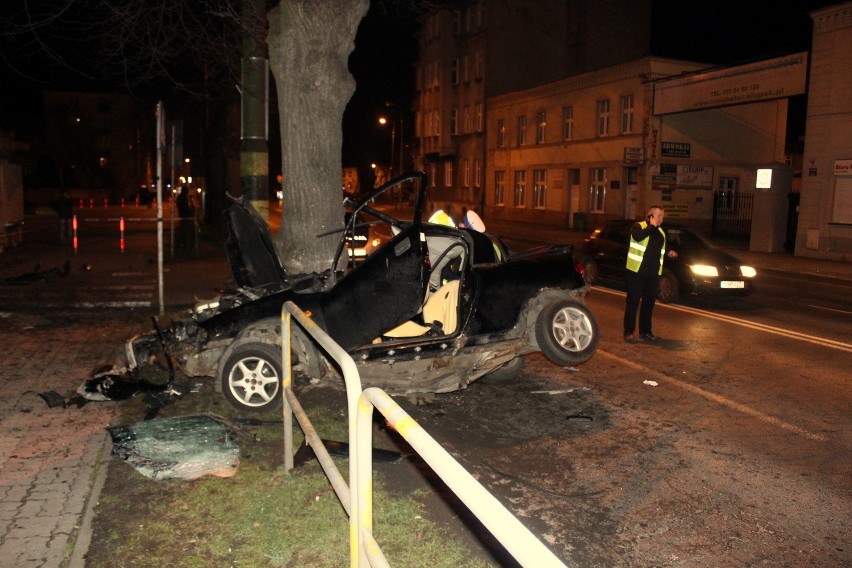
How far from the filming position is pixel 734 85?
26.7 meters

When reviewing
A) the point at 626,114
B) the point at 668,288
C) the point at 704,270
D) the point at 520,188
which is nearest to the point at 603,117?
the point at 626,114

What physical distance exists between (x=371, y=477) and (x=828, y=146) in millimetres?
24918

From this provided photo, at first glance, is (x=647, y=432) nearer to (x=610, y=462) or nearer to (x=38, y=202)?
(x=610, y=462)

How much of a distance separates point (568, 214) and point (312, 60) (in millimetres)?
30938

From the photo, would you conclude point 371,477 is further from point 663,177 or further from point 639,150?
point 639,150

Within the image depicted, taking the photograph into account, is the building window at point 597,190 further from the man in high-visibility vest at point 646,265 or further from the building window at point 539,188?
the man in high-visibility vest at point 646,265

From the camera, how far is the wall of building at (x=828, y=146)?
75.3 ft

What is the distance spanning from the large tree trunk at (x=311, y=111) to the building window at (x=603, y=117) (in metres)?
28.3

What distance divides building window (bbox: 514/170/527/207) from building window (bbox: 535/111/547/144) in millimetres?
2289

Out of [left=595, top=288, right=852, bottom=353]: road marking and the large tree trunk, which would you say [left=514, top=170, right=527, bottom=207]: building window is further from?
the large tree trunk

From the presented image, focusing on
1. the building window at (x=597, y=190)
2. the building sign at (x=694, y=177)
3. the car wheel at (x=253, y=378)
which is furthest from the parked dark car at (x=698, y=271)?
the building window at (x=597, y=190)

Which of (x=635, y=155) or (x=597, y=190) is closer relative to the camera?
(x=635, y=155)

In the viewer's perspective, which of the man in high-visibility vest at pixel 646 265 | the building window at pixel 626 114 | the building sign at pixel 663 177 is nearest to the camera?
the man in high-visibility vest at pixel 646 265

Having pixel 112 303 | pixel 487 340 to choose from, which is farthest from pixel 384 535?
pixel 112 303
